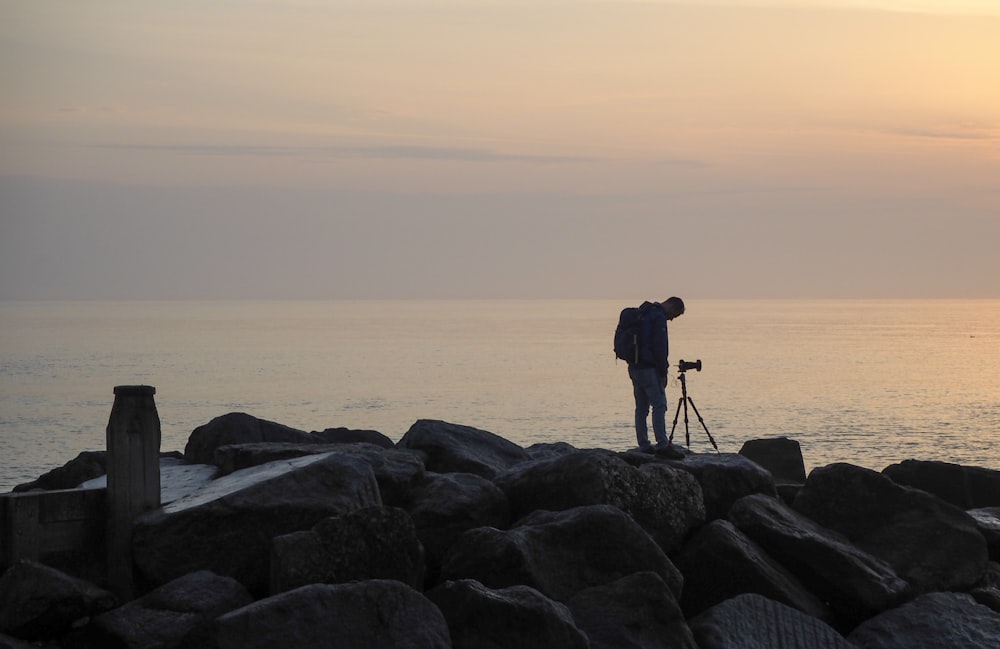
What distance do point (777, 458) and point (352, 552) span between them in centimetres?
1219

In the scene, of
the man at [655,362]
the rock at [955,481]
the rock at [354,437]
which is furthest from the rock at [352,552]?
the rock at [354,437]

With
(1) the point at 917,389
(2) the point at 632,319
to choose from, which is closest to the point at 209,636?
(2) the point at 632,319

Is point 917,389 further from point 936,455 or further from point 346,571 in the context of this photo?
point 346,571

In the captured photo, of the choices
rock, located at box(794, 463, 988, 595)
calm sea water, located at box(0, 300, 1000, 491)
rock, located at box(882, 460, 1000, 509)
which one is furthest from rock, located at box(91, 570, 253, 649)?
calm sea water, located at box(0, 300, 1000, 491)

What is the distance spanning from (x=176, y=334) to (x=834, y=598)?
479ft

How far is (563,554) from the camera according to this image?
39.2 ft

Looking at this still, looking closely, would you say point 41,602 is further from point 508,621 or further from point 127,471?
point 508,621

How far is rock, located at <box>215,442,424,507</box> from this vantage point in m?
13.1

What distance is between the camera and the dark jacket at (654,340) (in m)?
17.1

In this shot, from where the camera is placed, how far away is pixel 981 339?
14812cm

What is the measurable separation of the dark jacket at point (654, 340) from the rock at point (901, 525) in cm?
310

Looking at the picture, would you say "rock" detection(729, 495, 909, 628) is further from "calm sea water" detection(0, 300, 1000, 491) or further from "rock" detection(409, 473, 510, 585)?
"calm sea water" detection(0, 300, 1000, 491)

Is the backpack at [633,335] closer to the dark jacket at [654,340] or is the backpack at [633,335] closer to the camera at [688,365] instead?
the dark jacket at [654,340]

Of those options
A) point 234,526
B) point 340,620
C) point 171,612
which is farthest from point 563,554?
point 171,612
